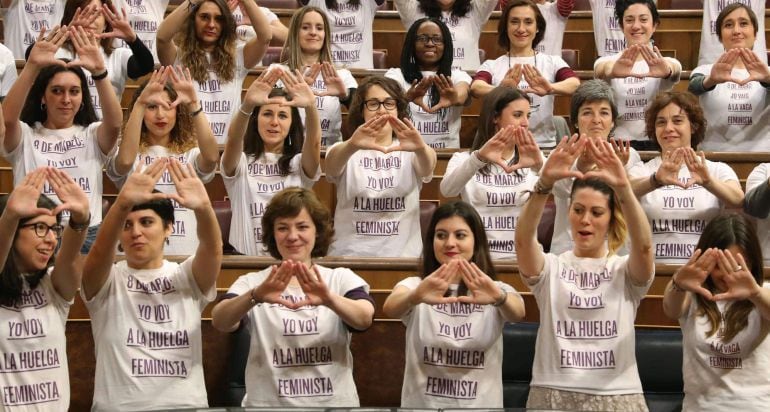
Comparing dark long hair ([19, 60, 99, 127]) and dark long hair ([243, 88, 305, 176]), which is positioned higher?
dark long hair ([19, 60, 99, 127])

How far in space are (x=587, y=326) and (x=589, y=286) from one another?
99mm

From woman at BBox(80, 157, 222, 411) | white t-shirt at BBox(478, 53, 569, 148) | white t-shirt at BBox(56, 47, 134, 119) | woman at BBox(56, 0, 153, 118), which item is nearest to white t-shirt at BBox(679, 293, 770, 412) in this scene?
woman at BBox(80, 157, 222, 411)

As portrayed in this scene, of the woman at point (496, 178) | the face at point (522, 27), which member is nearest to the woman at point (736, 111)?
the face at point (522, 27)

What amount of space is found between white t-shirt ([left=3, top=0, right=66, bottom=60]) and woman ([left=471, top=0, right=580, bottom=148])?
1825 millimetres

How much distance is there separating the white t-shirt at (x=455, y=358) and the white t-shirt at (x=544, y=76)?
5.72 ft

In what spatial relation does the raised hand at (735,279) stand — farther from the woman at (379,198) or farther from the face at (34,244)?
the face at (34,244)

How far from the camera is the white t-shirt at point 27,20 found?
16.5 ft

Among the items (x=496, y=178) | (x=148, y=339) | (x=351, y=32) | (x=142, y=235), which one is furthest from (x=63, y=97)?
(x=351, y=32)

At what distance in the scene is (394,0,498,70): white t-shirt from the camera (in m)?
5.11

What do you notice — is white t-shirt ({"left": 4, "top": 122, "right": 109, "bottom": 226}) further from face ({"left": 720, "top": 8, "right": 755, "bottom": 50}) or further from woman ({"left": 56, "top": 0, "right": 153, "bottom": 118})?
face ({"left": 720, "top": 8, "right": 755, "bottom": 50})

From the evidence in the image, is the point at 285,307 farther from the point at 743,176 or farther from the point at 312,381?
the point at 743,176

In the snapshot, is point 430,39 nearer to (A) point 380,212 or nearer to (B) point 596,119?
(B) point 596,119

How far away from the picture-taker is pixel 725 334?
287 cm

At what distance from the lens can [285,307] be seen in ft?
9.50
